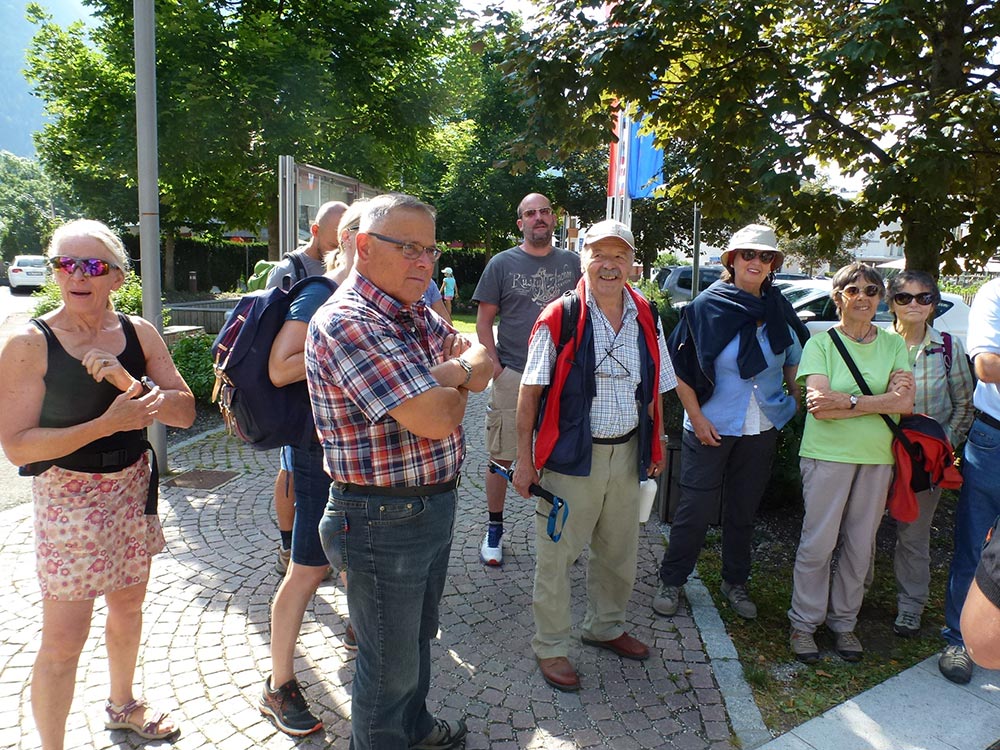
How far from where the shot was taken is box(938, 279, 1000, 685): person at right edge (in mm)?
3002

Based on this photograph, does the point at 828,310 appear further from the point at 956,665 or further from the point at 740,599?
the point at 956,665

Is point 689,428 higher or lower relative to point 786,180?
lower

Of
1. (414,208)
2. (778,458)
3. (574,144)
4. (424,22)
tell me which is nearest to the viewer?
(414,208)

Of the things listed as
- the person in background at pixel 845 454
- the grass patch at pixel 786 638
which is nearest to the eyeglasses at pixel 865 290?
the person in background at pixel 845 454

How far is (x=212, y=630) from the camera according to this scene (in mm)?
3465

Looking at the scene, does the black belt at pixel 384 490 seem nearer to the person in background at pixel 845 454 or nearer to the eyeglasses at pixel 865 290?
the person in background at pixel 845 454

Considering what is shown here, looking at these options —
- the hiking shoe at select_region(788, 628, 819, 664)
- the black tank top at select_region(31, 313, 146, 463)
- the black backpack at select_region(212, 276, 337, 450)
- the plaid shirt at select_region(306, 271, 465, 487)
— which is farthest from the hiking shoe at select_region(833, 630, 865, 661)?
the black tank top at select_region(31, 313, 146, 463)

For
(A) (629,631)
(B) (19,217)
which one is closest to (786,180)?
(A) (629,631)

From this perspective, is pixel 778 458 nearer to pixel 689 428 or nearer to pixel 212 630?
pixel 689 428

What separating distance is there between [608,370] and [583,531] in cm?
75

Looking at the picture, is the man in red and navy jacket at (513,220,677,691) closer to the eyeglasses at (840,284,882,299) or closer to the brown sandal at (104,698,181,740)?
the eyeglasses at (840,284,882,299)

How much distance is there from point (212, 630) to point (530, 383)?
6.72ft

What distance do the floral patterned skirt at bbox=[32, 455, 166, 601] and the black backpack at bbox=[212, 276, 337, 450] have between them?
17.7 inches

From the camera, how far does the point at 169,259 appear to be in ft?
88.0
